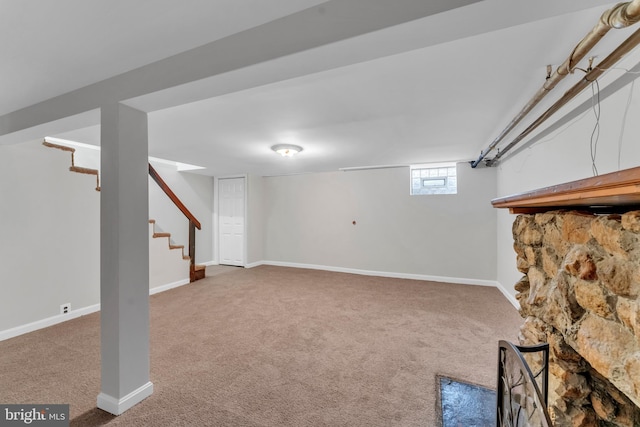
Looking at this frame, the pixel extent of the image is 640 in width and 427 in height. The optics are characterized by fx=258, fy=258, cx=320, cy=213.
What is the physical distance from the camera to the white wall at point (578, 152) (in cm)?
143

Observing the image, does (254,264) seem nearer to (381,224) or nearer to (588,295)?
(381,224)

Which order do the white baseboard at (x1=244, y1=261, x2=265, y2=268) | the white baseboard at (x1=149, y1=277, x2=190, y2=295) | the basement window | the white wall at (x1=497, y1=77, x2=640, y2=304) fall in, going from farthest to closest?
the white baseboard at (x1=244, y1=261, x2=265, y2=268)
the basement window
the white baseboard at (x1=149, y1=277, x2=190, y2=295)
the white wall at (x1=497, y1=77, x2=640, y2=304)

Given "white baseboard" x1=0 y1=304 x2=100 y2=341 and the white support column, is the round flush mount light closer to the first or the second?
the white support column

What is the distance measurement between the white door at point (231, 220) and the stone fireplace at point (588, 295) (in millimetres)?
5364

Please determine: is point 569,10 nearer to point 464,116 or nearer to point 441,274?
point 464,116

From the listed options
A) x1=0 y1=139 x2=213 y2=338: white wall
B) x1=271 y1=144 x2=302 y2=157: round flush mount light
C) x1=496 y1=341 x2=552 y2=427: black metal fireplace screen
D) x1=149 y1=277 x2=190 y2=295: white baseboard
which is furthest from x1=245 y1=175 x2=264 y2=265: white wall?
x1=496 y1=341 x2=552 y2=427: black metal fireplace screen

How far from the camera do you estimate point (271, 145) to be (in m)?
3.40

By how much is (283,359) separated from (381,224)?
347 centimetres

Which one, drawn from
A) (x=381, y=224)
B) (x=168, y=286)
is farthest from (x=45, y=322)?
(x=381, y=224)

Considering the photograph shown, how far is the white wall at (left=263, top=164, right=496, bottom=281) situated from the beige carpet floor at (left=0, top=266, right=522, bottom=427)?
1.04 meters

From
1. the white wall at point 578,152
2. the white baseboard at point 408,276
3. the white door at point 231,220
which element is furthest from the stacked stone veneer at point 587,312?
the white door at point 231,220

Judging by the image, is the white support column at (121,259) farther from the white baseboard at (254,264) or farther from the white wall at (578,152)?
the white baseboard at (254,264)

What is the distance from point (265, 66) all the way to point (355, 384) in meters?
2.16

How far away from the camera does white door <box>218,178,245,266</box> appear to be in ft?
19.7
